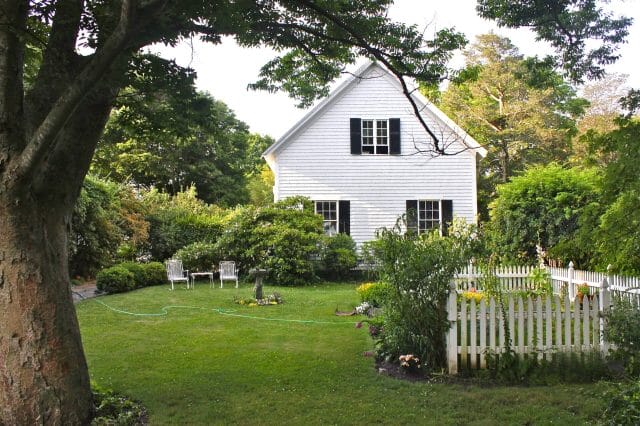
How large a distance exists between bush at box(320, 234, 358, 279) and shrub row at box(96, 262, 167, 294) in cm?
542

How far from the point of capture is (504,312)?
656 cm

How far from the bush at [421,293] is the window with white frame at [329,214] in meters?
12.9

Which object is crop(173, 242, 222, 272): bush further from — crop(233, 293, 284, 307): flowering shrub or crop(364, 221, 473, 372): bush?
crop(364, 221, 473, 372): bush

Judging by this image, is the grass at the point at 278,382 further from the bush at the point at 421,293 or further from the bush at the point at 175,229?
the bush at the point at 175,229

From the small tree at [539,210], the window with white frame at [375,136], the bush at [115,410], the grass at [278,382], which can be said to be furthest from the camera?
the window with white frame at [375,136]

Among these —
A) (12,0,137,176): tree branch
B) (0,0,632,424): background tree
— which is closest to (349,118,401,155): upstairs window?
(0,0,632,424): background tree

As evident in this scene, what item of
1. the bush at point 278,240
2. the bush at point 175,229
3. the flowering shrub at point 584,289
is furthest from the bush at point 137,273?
the flowering shrub at point 584,289

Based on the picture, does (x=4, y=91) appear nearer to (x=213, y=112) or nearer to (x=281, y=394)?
(x=213, y=112)

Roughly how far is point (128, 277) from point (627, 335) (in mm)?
13072

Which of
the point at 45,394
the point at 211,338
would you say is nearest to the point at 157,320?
the point at 211,338

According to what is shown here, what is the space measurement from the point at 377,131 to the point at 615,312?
1457 centimetres

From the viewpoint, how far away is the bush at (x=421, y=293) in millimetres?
6711

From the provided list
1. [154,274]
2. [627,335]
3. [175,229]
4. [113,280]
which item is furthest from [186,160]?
[627,335]

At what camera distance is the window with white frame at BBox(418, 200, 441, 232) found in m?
19.9
